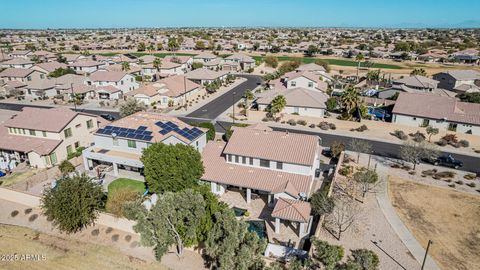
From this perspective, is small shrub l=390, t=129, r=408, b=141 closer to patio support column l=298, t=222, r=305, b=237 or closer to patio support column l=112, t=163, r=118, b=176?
patio support column l=298, t=222, r=305, b=237

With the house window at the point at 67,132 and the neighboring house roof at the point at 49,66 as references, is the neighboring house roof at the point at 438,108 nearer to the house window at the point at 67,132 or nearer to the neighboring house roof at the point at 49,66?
the house window at the point at 67,132

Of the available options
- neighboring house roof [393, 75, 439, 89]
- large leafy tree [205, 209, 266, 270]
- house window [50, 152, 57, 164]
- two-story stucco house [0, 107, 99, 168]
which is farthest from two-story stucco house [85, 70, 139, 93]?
neighboring house roof [393, 75, 439, 89]

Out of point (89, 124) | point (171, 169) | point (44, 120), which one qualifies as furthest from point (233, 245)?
point (44, 120)

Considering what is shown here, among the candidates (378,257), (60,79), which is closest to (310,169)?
(378,257)

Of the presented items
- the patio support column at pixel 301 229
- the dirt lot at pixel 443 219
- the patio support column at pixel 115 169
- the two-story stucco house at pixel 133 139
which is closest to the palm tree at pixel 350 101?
the dirt lot at pixel 443 219

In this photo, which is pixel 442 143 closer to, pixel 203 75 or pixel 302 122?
pixel 302 122

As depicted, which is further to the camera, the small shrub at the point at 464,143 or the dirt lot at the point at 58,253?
the small shrub at the point at 464,143
